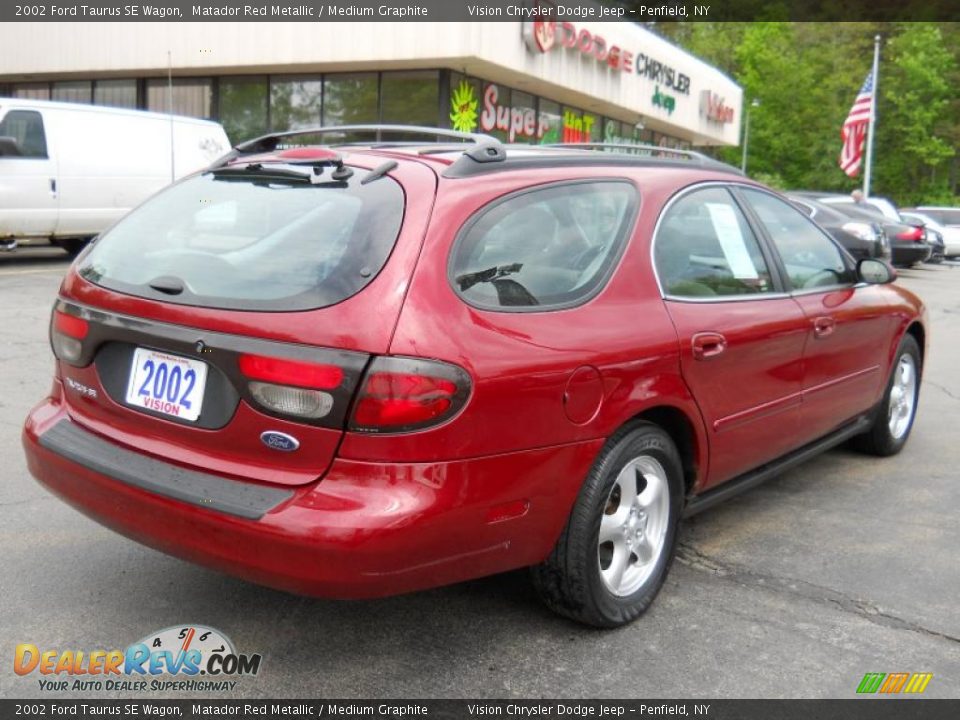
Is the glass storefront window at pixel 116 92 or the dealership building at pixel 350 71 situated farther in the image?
the glass storefront window at pixel 116 92

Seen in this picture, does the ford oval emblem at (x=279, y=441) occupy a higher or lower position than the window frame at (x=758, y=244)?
lower

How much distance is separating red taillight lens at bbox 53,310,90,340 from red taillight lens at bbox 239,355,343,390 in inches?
30.0

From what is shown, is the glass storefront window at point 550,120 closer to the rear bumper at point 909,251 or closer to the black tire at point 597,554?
the rear bumper at point 909,251

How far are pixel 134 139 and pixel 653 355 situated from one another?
1321cm

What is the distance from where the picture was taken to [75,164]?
13.7 meters

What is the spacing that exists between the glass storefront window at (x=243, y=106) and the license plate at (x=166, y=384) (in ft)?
64.0

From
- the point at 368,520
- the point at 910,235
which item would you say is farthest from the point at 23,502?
the point at 910,235

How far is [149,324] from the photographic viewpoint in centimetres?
289

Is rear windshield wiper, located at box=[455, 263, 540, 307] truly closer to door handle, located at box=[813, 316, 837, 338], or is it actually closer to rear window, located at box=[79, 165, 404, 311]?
rear window, located at box=[79, 165, 404, 311]

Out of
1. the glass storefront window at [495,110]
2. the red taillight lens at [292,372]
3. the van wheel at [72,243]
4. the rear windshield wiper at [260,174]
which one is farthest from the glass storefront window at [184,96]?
the red taillight lens at [292,372]

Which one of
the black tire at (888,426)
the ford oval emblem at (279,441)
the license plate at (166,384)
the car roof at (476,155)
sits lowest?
the black tire at (888,426)

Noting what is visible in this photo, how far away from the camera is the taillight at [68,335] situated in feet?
10.2

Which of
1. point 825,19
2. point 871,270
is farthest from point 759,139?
point 871,270

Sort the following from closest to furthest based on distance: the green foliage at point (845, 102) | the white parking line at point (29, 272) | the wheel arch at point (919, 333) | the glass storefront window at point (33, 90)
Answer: the wheel arch at point (919, 333) → the white parking line at point (29, 272) → the glass storefront window at point (33, 90) → the green foliage at point (845, 102)
